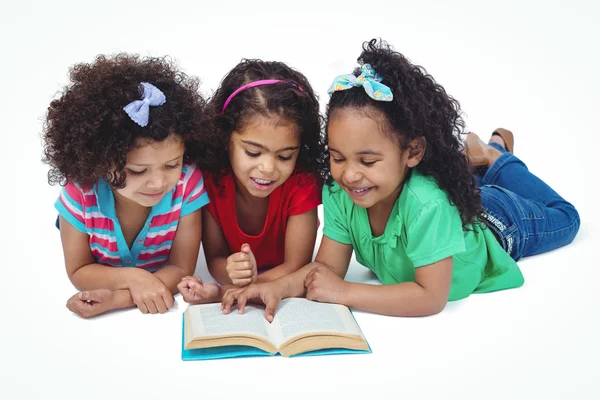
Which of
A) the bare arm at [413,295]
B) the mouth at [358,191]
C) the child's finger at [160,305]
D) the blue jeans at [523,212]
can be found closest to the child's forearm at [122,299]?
the child's finger at [160,305]

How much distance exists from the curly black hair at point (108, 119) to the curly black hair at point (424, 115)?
0.54 m

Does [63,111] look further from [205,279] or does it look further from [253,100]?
[205,279]

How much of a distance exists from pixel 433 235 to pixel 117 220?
1.18 metres

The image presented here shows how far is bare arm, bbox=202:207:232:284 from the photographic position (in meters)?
3.01

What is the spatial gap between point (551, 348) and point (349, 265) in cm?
101

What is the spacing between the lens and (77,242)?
2.83m

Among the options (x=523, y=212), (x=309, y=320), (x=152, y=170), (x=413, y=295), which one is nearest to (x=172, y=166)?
(x=152, y=170)

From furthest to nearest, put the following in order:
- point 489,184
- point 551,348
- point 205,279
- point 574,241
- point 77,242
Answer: point 489,184
point 574,241
point 205,279
point 77,242
point 551,348

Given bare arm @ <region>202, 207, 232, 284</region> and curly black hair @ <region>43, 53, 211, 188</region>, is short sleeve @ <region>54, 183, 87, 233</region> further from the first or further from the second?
bare arm @ <region>202, 207, 232, 284</region>

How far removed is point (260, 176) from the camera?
9.04 ft

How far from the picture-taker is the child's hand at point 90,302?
2.63m

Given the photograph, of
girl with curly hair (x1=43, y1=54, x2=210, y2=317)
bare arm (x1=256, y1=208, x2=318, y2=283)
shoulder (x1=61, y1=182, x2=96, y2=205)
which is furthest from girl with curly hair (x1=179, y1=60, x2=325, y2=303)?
shoulder (x1=61, y1=182, x2=96, y2=205)

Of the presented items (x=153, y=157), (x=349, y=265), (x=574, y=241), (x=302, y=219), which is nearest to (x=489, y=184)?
(x=574, y=241)

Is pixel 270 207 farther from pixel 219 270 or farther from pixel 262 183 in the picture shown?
pixel 219 270
